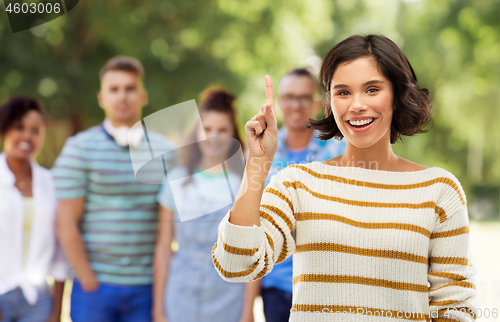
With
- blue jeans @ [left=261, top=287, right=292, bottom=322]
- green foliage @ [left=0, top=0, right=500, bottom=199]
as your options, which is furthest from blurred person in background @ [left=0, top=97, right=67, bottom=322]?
green foliage @ [left=0, top=0, right=500, bottom=199]

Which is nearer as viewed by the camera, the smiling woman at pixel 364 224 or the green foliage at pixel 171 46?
the smiling woman at pixel 364 224

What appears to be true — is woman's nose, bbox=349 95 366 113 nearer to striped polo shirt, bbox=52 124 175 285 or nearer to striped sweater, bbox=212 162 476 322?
striped sweater, bbox=212 162 476 322

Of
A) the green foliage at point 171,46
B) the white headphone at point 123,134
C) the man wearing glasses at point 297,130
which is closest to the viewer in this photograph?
the man wearing glasses at point 297,130

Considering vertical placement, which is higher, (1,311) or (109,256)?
(109,256)

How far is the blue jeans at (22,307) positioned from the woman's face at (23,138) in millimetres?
782

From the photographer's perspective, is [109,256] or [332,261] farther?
[109,256]

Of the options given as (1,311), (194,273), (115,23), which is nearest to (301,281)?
(194,273)

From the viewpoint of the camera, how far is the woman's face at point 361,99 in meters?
1.31

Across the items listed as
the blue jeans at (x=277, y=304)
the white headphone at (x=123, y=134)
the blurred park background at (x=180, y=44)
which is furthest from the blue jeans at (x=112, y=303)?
the blurred park background at (x=180, y=44)

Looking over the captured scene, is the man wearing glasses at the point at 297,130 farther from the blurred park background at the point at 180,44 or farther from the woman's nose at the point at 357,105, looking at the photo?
the blurred park background at the point at 180,44

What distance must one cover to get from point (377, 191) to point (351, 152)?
0.15 m

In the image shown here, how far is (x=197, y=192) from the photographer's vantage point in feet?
7.57

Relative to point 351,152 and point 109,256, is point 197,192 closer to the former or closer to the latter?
point 109,256

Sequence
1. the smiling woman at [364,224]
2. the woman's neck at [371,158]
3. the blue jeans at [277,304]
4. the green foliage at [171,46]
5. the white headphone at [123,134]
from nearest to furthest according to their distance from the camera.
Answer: the smiling woman at [364,224]
the woman's neck at [371,158]
the blue jeans at [277,304]
the white headphone at [123,134]
the green foliage at [171,46]
